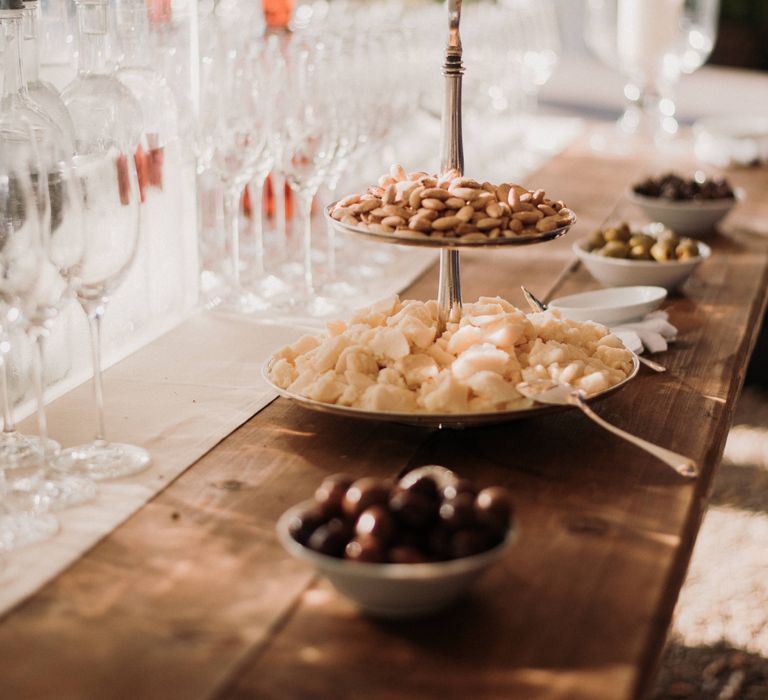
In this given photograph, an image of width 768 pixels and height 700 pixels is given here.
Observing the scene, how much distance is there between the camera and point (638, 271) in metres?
1.78

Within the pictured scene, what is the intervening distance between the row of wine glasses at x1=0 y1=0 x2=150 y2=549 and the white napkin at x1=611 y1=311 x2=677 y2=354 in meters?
0.66

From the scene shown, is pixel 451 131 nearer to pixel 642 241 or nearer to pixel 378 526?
pixel 642 241

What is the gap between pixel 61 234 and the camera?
1002mm

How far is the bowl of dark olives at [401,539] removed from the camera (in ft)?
2.56

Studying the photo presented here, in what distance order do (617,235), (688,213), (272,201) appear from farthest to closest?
(272,201) → (688,213) → (617,235)

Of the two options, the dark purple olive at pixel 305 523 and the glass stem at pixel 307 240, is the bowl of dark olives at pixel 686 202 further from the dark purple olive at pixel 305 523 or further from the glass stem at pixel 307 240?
the dark purple olive at pixel 305 523

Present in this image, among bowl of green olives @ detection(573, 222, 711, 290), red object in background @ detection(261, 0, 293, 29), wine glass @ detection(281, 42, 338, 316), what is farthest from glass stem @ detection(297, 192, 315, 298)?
red object in background @ detection(261, 0, 293, 29)

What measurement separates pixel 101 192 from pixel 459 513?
452 millimetres

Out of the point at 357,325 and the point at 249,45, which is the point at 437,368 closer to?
the point at 357,325

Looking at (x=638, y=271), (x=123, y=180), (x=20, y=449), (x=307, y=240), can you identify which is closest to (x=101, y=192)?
(x=123, y=180)

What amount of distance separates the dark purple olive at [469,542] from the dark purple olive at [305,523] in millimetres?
101

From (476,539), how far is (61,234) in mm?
465

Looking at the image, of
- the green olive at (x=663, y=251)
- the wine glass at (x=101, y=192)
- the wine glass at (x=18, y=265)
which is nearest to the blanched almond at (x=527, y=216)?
the wine glass at (x=101, y=192)

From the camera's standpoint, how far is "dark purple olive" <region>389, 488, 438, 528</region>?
81 centimetres
